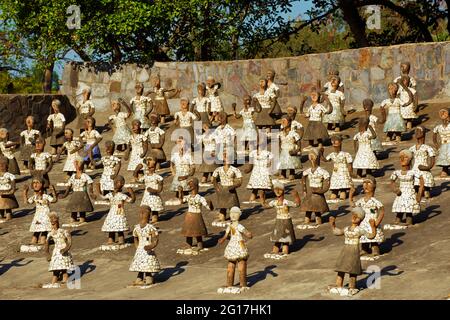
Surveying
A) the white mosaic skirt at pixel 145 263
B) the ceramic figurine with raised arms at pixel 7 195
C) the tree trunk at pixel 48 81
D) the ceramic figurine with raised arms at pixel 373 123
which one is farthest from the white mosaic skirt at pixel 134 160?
the tree trunk at pixel 48 81

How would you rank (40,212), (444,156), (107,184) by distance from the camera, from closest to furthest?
1. (40,212)
2. (444,156)
3. (107,184)

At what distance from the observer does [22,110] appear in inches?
1296

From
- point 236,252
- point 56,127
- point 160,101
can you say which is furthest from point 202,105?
point 236,252

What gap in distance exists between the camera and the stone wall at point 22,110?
3256 centimetres

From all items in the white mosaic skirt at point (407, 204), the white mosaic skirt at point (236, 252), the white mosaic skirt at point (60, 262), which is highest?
the white mosaic skirt at point (407, 204)

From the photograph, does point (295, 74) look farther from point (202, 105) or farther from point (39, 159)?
point (39, 159)

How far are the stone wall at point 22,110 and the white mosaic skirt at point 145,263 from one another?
43.8 ft

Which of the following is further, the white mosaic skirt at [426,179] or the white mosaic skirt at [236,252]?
the white mosaic skirt at [426,179]

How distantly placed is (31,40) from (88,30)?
2.75 meters

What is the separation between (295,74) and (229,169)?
27.5 ft

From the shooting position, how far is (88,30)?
34.5 meters

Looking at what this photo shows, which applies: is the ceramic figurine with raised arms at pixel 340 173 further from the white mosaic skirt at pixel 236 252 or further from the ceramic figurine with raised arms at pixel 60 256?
the ceramic figurine with raised arms at pixel 60 256

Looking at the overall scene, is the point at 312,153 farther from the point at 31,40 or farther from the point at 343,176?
the point at 31,40
